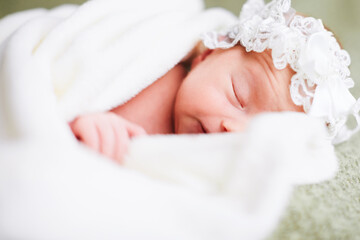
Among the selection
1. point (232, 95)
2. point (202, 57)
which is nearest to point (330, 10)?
point (202, 57)

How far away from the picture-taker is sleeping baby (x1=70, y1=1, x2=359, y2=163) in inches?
33.5

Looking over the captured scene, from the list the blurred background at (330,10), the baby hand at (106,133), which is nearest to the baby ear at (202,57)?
the baby hand at (106,133)

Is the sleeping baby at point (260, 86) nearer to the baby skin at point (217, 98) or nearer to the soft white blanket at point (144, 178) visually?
the baby skin at point (217, 98)

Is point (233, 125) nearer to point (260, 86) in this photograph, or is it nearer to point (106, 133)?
point (260, 86)

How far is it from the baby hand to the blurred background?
0.98m

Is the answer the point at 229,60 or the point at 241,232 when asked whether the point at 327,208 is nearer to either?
the point at 241,232

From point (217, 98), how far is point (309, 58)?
9.0 inches

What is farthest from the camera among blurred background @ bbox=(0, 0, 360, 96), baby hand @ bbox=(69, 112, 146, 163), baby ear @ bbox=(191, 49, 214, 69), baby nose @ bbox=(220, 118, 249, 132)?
blurred background @ bbox=(0, 0, 360, 96)

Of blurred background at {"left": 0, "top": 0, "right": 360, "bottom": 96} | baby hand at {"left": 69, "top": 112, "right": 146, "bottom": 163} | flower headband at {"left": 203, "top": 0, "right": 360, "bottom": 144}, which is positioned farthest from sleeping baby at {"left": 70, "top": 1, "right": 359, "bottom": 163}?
blurred background at {"left": 0, "top": 0, "right": 360, "bottom": 96}

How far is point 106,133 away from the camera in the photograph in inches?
25.7

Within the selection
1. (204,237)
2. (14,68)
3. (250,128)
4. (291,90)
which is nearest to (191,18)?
(291,90)

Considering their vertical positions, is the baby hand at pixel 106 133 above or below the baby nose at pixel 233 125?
above

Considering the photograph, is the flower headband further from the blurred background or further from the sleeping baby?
the blurred background

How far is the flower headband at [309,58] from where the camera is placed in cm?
85
